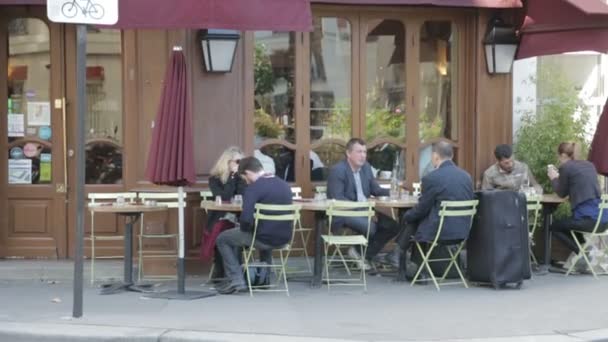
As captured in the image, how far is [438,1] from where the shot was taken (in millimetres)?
11062

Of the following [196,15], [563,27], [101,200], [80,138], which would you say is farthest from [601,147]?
[80,138]

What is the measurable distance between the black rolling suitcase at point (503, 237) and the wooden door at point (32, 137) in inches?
188

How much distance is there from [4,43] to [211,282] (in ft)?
12.2

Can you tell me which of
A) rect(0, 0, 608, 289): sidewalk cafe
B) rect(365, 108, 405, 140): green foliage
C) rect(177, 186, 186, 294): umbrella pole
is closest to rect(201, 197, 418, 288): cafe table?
rect(0, 0, 608, 289): sidewalk cafe

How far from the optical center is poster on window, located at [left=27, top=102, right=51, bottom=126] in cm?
1110

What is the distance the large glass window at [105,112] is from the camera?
1114 cm

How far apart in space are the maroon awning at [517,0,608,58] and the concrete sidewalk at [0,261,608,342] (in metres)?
2.63

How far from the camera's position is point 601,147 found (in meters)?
10.8

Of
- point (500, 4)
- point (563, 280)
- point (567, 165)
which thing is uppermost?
point (500, 4)

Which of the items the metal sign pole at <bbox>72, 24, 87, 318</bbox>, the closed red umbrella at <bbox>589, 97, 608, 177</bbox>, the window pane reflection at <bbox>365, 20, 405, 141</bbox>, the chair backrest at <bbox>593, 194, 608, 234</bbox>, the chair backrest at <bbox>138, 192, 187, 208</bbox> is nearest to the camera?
the metal sign pole at <bbox>72, 24, 87, 318</bbox>

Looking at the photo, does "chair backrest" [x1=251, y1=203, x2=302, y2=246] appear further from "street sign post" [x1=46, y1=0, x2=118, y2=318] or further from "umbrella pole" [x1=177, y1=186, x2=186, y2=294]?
"street sign post" [x1=46, y1=0, x2=118, y2=318]

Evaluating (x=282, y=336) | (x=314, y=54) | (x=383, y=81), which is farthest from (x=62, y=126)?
(x=282, y=336)

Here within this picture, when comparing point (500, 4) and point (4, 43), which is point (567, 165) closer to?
point (500, 4)

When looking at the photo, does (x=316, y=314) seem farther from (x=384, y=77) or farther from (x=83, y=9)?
(x=384, y=77)
